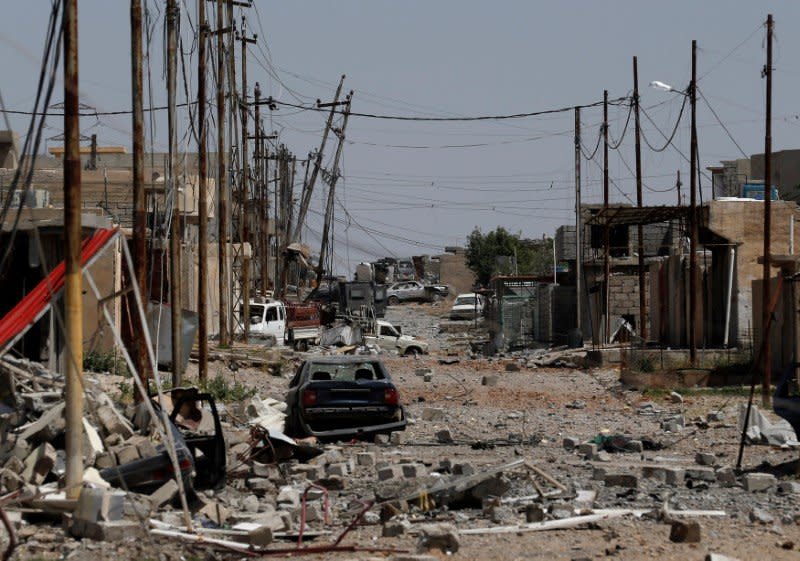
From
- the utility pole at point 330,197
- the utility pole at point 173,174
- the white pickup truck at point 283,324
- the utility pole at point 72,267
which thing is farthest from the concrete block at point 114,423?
the utility pole at point 330,197

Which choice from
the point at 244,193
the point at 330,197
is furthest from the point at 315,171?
the point at 244,193

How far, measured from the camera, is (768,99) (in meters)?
29.5

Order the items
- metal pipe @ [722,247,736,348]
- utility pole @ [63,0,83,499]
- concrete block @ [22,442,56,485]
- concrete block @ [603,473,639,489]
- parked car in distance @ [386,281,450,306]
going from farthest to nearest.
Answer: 1. parked car in distance @ [386,281,450,306]
2. metal pipe @ [722,247,736,348]
3. concrete block @ [603,473,639,489]
4. concrete block @ [22,442,56,485]
5. utility pole @ [63,0,83,499]

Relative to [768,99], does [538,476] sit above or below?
below

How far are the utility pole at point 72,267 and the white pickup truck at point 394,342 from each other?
128 feet

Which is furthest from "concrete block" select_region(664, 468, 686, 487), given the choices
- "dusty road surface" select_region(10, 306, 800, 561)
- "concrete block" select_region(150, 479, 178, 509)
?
"concrete block" select_region(150, 479, 178, 509)

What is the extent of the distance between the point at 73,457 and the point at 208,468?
2542 millimetres

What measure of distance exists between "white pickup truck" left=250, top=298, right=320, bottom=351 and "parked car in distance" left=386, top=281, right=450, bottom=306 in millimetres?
47461

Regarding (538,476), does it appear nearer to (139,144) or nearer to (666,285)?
(139,144)

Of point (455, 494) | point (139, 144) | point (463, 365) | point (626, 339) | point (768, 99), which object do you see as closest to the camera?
point (455, 494)

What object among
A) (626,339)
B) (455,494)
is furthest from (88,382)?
(626,339)

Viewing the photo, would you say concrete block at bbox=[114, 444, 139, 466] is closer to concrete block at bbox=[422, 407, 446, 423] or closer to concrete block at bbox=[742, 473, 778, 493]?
concrete block at bbox=[742, 473, 778, 493]

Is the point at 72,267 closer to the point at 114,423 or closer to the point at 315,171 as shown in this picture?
the point at 114,423

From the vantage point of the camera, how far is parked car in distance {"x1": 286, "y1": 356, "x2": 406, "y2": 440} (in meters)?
19.5
